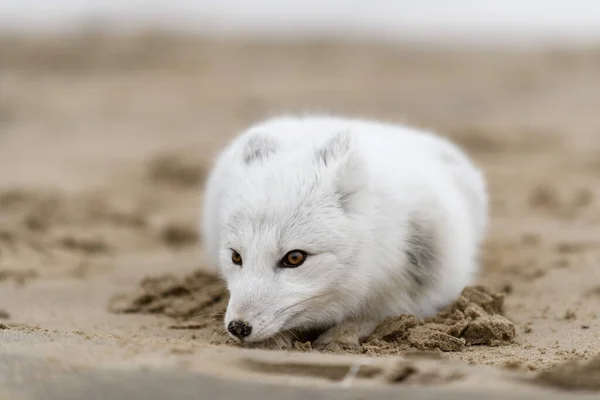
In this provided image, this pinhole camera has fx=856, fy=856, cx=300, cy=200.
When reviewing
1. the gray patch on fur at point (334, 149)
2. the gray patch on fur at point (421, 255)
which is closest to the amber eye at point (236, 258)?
the gray patch on fur at point (334, 149)

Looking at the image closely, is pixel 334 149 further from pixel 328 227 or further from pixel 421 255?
pixel 421 255

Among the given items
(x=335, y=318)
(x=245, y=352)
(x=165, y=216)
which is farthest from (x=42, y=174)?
(x=245, y=352)

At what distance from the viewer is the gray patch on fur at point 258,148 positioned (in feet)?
16.3

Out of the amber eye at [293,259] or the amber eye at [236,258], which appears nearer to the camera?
the amber eye at [293,259]

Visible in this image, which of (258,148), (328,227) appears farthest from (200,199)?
(328,227)

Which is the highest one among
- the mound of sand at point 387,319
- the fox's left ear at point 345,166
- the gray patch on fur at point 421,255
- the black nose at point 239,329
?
the fox's left ear at point 345,166

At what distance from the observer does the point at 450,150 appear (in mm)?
6305

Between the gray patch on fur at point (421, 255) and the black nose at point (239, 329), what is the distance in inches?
46.4

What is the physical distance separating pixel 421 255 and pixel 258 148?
1.15 metres

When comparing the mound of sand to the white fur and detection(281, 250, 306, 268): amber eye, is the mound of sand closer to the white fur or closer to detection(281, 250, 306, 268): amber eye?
the white fur

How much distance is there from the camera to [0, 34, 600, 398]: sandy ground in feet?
11.4

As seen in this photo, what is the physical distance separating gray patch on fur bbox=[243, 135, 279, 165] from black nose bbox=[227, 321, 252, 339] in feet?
3.47

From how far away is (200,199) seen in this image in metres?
9.96

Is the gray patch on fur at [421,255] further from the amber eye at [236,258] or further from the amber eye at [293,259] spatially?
the amber eye at [236,258]
